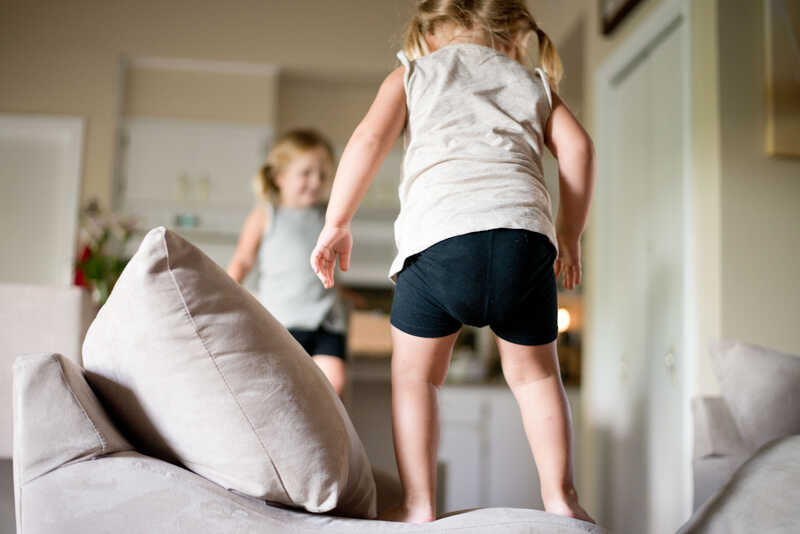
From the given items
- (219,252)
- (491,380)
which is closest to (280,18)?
(219,252)

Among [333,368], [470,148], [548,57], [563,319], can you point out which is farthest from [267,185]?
[563,319]

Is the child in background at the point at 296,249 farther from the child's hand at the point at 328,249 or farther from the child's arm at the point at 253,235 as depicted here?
the child's hand at the point at 328,249

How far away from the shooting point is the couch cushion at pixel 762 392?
1320mm

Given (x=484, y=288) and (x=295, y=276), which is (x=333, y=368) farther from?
(x=484, y=288)

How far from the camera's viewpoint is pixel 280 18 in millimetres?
4625

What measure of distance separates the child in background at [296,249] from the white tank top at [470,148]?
1115mm

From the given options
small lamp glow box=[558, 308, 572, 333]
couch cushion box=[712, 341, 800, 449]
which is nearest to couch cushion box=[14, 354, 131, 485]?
couch cushion box=[712, 341, 800, 449]

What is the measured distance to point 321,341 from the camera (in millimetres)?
2242

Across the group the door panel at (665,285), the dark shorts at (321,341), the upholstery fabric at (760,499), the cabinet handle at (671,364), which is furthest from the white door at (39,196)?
the upholstery fabric at (760,499)

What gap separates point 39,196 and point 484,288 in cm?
415

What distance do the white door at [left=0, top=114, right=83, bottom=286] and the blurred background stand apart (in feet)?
0.04

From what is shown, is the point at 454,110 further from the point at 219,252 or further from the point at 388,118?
the point at 219,252

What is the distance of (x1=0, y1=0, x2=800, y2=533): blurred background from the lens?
2.18 metres

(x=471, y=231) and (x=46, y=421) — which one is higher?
(x=471, y=231)
